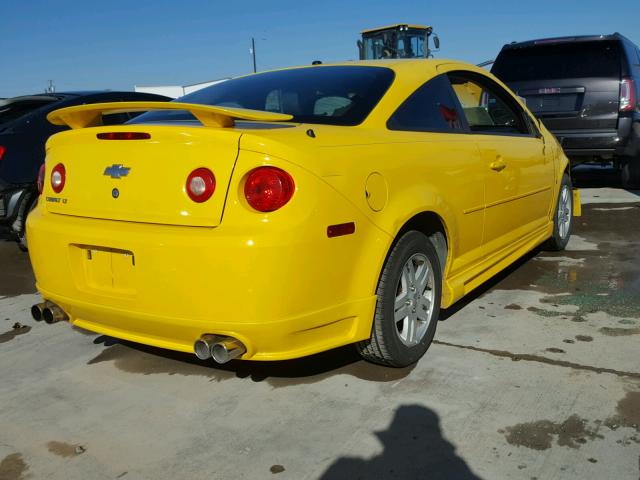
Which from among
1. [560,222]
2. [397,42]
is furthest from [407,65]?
Result: [397,42]

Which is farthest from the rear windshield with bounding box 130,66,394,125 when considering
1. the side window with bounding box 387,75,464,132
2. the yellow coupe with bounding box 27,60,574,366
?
the side window with bounding box 387,75,464,132

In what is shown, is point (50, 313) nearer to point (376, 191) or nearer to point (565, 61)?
point (376, 191)

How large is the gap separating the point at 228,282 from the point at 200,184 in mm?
397

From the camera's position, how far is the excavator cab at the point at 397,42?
17453 millimetres

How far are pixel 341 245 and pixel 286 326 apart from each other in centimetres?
39

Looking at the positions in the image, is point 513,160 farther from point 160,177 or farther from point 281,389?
point 160,177

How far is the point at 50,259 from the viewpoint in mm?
2768

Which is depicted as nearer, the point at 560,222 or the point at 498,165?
the point at 498,165

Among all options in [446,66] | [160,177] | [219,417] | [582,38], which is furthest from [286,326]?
[582,38]

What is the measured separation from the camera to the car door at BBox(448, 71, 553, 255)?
3.68 meters

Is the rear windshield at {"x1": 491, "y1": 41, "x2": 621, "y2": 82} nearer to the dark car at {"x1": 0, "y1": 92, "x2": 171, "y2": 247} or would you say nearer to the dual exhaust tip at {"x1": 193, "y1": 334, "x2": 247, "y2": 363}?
the dark car at {"x1": 0, "y1": 92, "x2": 171, "y2": 247}

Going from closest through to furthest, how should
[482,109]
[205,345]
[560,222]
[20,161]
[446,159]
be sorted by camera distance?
[205,345] < [446,159] < [482,109] < [560,222] < [20,161]

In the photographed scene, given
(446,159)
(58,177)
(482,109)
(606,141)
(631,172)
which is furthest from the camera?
(631,172)

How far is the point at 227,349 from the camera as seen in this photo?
2371 millimetres
